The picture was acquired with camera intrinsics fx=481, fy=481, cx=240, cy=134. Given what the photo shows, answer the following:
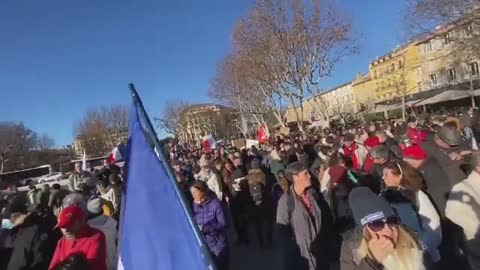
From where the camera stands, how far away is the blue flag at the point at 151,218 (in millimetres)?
2008

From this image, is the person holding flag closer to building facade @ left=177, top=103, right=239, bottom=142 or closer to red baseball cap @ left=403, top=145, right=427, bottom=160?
red baseball cap @ left=403, top=145, right=427, bottom=160

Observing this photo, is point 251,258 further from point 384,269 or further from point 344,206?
point 384,269

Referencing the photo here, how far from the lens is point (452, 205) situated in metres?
3.28

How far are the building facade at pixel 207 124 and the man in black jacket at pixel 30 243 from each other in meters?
82.1

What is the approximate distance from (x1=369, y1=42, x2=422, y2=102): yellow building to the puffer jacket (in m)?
64.7

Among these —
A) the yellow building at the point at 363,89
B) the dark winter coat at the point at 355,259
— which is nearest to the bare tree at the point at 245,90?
the dark winter coat at the point at 355,259

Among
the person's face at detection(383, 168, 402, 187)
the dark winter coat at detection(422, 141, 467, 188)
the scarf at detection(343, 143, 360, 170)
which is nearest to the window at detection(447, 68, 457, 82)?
the scarf at detection(343, 143, 360, 170)

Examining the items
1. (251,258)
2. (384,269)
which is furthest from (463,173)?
(251,258)

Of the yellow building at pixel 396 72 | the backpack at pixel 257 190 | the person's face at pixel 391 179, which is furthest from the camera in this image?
the yellow building at pixel 396 72

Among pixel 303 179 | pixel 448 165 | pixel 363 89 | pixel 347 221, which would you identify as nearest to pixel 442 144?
pixel 448 165

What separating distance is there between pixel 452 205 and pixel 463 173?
0.98 m

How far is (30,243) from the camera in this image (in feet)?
14.8

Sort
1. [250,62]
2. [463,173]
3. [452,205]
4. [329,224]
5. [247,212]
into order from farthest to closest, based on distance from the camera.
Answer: [250,62] < [247,212] < [329,224] < [463,173] < [452,205]

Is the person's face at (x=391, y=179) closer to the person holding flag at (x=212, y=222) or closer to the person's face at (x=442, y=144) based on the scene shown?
the person's face at (x=442, y=144)
